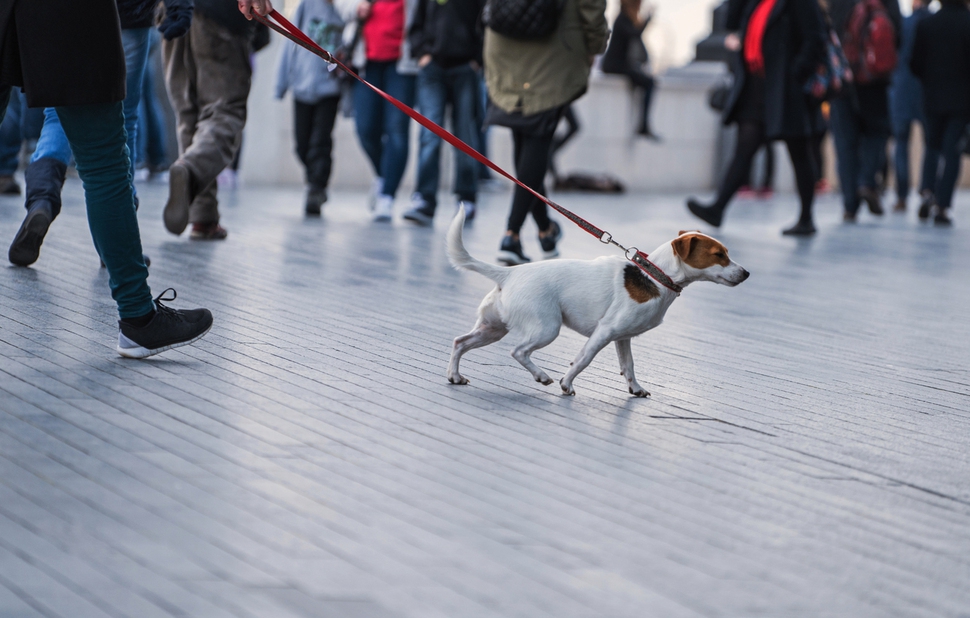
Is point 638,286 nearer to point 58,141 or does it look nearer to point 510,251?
point 510,251

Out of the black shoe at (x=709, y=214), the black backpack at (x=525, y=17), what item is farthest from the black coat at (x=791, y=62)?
the black backpack at (x=525, y=17)

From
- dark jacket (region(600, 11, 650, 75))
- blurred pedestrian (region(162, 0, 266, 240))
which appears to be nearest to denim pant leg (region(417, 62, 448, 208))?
blurred pedestrian (region(162, 0, 266, 240))

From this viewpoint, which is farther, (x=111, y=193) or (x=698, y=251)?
(x=698, y=251)

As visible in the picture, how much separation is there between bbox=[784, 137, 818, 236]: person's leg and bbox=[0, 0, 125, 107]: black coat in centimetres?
724

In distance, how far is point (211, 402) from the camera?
338 cm

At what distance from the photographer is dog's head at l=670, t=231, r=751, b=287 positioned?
153 inches

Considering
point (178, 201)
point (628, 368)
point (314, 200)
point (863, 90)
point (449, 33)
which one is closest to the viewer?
point (628, 368)

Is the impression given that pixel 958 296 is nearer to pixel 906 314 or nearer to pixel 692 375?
pixel 906 314

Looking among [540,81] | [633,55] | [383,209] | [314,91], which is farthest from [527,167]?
[633,55]

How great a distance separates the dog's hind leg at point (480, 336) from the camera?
387 centimetres

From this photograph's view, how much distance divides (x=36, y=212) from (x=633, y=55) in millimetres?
12265

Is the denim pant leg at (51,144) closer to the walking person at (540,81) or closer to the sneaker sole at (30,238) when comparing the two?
the sneaker sole at (30,238)

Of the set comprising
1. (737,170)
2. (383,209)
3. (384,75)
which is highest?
(384,75)

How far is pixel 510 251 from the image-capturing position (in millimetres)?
7094
